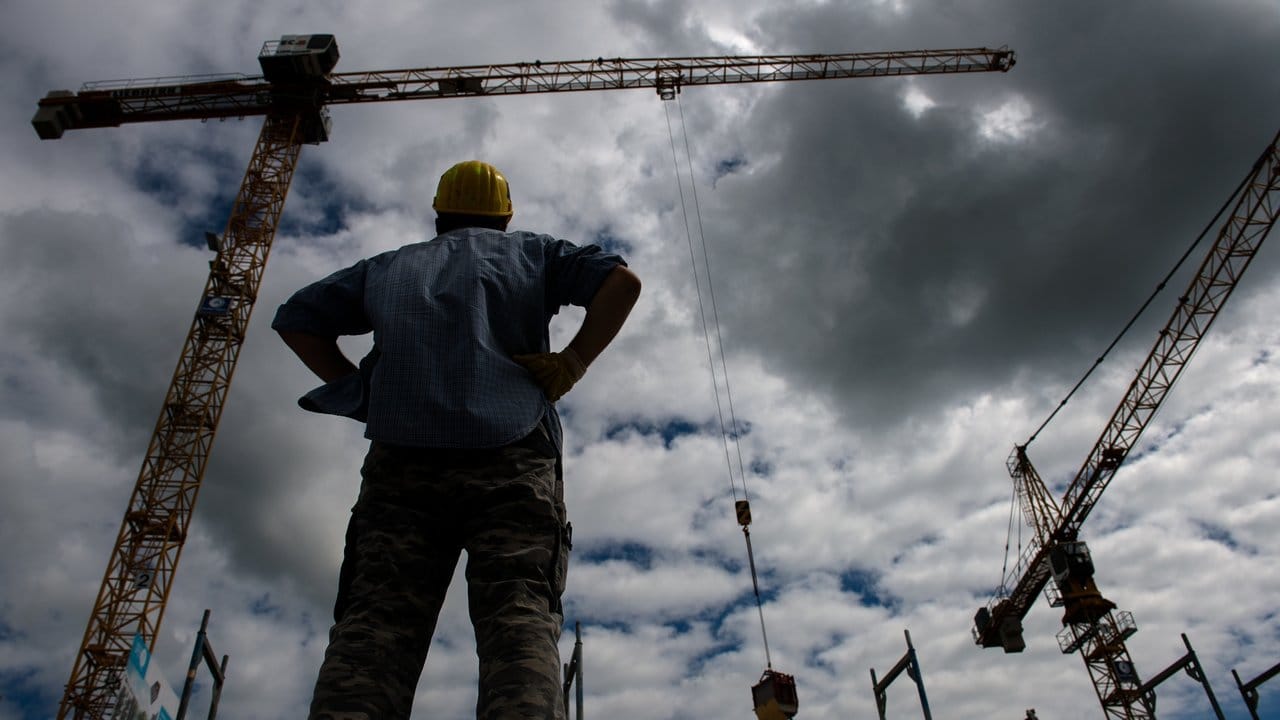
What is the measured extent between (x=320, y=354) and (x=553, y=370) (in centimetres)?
75

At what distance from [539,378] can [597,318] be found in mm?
238

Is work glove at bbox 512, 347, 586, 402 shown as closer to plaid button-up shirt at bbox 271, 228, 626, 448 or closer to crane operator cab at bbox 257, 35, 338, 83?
plaid button-up shirt at bbox 271, 228, 626, 448

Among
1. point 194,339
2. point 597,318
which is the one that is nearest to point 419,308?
point 597,318

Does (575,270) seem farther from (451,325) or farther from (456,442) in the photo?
(456,442)

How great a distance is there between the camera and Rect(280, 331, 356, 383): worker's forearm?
2.12 meters

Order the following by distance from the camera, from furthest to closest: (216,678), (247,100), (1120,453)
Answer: (1120,453) → (247,100) → (216,678)

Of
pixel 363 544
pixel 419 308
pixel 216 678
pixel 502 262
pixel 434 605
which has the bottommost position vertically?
pixel 434 605

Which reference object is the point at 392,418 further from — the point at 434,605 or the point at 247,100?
the point at 247,100

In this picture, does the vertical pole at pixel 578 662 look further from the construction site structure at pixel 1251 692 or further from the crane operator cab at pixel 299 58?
the crane operator cab at pixel 299 58

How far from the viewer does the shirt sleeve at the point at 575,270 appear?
6.44 feet

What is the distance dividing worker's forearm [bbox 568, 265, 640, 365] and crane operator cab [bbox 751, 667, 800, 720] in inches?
516

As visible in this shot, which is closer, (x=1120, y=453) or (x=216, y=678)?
(x=216, y=678)

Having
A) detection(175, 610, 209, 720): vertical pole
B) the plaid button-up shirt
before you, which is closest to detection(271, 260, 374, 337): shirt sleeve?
the plaid button-up shirt

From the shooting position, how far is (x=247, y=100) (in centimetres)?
3228
